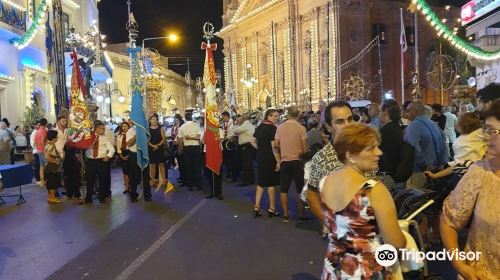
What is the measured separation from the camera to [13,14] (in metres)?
24.1

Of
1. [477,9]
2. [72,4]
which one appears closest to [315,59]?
[72,4]

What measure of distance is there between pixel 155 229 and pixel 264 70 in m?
54.1

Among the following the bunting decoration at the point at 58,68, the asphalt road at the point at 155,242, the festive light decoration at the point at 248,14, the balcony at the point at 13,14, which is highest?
the festive light decoration at the point at 248,14

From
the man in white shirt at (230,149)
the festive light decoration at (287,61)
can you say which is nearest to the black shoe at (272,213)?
the man in white shirt at (230,149)

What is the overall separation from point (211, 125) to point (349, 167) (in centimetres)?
985

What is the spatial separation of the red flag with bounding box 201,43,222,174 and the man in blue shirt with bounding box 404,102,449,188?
5925 mm

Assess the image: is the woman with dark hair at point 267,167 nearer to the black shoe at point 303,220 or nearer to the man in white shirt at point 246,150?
the black shoe at point 303,220

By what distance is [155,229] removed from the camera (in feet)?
29.2

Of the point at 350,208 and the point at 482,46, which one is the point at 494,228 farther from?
the point at 482,46

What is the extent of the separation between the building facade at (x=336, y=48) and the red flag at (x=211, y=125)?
27.6 meters

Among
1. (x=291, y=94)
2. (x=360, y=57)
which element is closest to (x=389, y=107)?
(x=360, y=57)

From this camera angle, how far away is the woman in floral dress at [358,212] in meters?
2.80

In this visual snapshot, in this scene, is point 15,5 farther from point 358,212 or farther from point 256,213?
point 358,212

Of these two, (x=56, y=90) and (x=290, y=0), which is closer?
(x=56, y=90)
